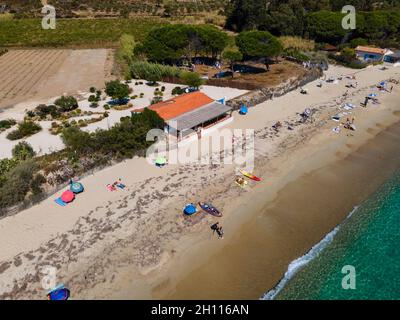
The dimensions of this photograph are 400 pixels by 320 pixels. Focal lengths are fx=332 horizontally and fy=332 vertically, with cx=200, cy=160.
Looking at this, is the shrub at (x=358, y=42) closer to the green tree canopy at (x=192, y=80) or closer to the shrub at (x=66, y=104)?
the green tree canopy at (x=192, y=80)

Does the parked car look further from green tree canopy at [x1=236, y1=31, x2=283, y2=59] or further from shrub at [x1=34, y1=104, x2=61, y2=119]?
shrub at [x1=34, y1=104, x2=61, y2=119]

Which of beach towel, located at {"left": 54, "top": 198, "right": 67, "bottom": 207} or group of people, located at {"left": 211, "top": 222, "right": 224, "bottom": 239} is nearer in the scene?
group of people, located at {"left": 211, "top": 222, "right": 224, "bottom": 239}

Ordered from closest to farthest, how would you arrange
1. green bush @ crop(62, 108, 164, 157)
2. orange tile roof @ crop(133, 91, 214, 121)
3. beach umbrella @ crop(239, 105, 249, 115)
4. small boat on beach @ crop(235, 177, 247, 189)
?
small boat on beach @ crop(235, 177, 247, 189) → green bush @ crop(62, 108, 164, 157) → orange tile roof @ crop(133, 91, 214, 121) → beach umbrella @ crop(239, 105, 249, 115)

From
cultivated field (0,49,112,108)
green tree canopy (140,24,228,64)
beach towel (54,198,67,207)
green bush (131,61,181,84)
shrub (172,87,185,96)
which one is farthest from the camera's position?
green tree canopy (140,24,228,64)

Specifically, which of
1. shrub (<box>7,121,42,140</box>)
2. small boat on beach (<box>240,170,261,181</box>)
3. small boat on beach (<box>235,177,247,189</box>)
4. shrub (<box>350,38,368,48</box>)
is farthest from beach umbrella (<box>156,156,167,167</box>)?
shrub (<box>350,38,368,48</box>)

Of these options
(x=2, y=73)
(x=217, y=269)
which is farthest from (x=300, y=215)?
(x=2, y=73)
